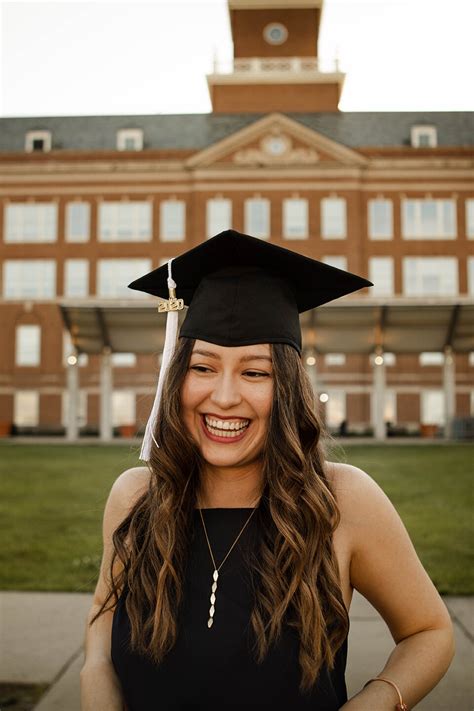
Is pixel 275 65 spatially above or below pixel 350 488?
above

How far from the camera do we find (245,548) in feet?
6.75

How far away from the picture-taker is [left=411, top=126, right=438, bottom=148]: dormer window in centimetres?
4144

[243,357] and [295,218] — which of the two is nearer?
[243,357]

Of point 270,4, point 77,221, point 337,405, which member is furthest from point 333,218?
point 270,4

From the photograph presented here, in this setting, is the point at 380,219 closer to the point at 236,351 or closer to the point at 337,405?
the point at 337,405

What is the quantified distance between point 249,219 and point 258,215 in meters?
0.56

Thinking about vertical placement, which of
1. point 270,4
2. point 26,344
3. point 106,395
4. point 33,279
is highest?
point 270,4

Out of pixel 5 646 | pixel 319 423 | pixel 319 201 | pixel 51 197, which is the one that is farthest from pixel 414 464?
pixel 51 197

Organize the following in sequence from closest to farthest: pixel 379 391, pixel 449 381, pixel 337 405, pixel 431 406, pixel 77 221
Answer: pixel 379 391 < pixel 449 381 < pixel 337 405 < pixel 431 406 < pixel 77 221

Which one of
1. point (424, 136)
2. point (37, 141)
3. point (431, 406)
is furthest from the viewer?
point (37, 141)

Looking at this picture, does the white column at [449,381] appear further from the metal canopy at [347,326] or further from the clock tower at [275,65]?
the clock tower at [275,65]

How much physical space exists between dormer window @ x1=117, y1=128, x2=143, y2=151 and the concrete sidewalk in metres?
39.6

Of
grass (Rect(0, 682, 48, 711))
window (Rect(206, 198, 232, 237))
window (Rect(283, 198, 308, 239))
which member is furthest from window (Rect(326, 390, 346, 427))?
grass (Rect(0, 682, 48, 711))

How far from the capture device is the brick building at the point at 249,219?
3888 cm
